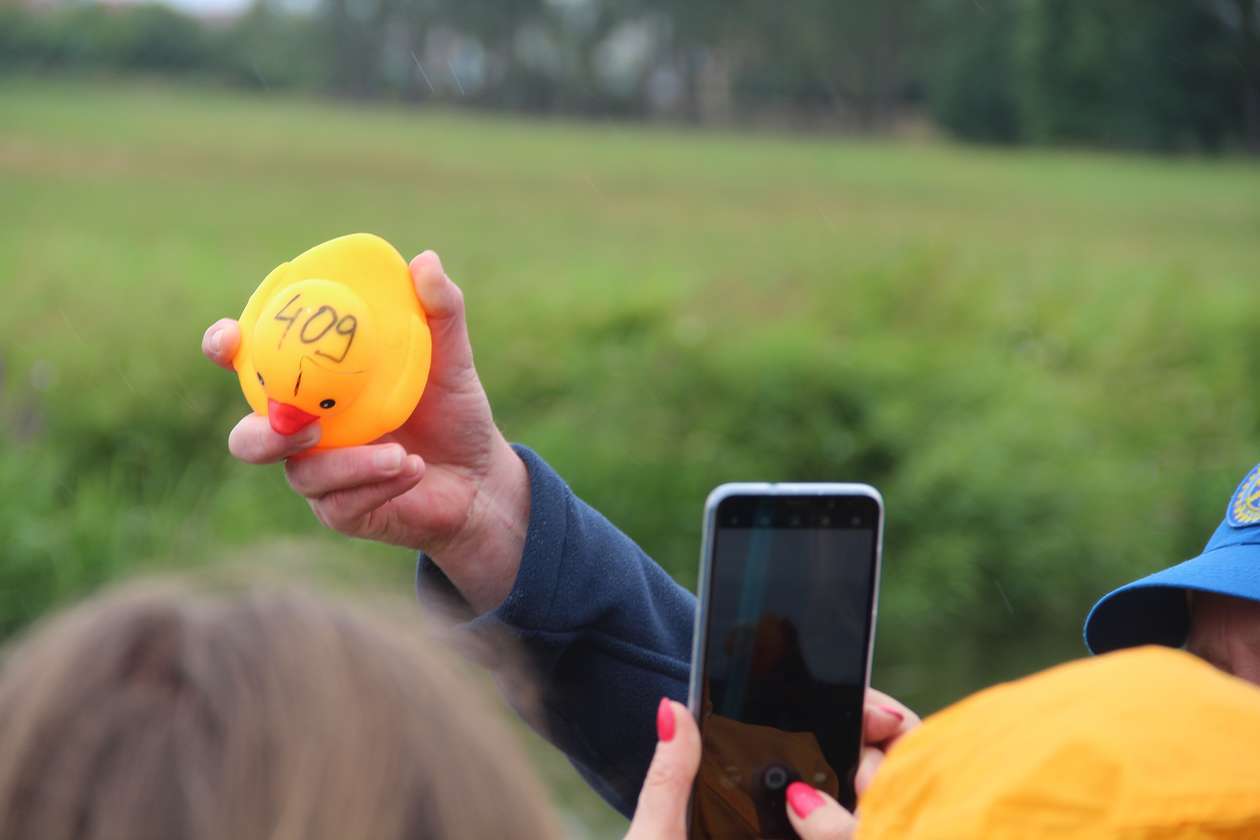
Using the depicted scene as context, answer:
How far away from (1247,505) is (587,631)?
0.65 meters

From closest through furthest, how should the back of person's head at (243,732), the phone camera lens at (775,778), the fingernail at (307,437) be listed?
the back of person's head at (243,732) → the phone camera lens at (775,778) → the fingernail at (307,437)

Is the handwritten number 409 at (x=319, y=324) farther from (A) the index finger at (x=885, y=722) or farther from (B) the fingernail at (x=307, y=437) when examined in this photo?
(A) the index finger at (x=885, y=722)

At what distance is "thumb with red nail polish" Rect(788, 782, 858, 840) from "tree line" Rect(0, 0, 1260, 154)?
8.14 m

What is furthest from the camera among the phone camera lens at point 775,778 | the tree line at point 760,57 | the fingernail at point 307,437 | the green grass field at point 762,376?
the tree line at point 760,57

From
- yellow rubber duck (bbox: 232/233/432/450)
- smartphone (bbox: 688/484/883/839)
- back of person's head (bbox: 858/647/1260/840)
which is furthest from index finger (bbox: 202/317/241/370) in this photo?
back of person's head (bbox: 858/647/1260/840)

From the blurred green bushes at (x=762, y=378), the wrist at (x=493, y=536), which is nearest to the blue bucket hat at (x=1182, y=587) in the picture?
the wrist at (x=493, y=536)

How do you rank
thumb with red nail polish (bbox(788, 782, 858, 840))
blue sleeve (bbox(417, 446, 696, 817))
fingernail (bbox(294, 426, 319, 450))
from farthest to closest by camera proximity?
blue sleeve (bbox(417, 446, 696, 817)) → fingernail (bbox(294, 426, 319, 450)) → thumb with red nail polish (bbox(788, 782, 858, 840))

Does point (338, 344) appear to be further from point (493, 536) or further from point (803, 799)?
point (803, 799)

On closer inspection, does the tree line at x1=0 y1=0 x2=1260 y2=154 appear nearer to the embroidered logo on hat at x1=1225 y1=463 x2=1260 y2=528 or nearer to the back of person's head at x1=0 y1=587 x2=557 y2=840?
the embroidered logo on hat at x1=1225 y1=463 x2=1260 y2=528

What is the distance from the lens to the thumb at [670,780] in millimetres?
971

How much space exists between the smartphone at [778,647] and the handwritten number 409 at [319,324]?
0.36m

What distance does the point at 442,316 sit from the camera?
1255mm

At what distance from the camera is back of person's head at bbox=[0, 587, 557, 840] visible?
0.62 m

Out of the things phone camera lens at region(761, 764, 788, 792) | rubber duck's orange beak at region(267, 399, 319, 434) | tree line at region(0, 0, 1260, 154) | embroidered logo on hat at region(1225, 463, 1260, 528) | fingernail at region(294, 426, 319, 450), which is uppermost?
tree line at region(0, 0, 1260, 154)
